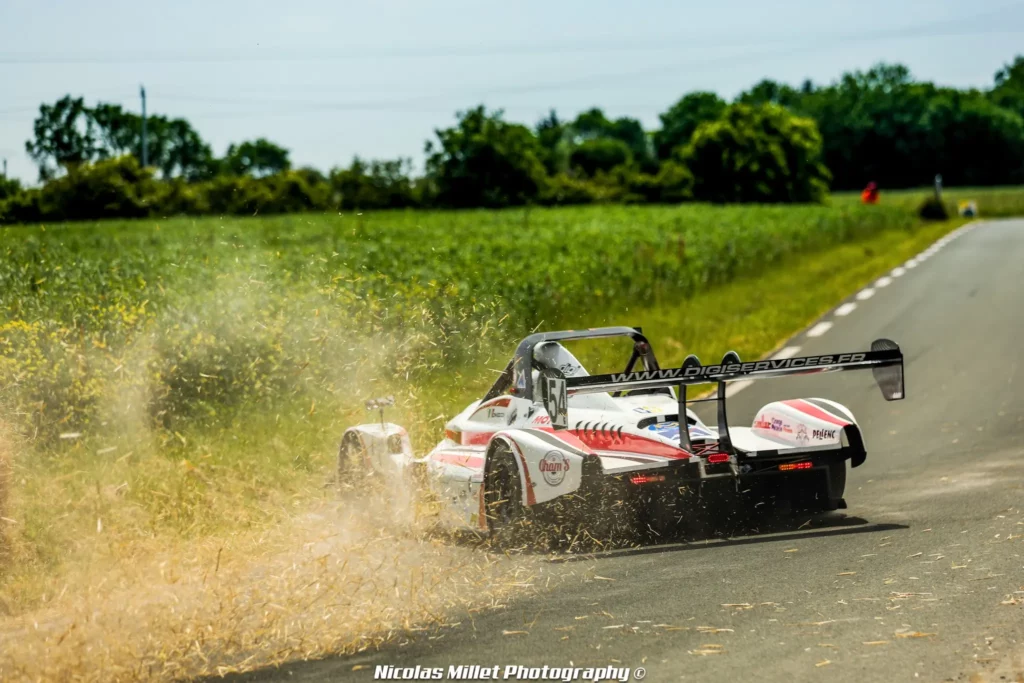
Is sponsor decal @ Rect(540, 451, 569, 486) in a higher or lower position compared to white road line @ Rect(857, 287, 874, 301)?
higher

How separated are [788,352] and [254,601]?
12196 millimetres

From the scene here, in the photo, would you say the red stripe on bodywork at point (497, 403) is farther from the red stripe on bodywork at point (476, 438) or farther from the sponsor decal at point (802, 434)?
the sponsor decal at point (802, 434)

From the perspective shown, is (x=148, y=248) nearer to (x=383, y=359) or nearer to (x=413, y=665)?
(x=383, y=359)

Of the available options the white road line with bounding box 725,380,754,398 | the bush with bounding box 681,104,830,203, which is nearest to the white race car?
the white road line with bounding box 725,380,754,398

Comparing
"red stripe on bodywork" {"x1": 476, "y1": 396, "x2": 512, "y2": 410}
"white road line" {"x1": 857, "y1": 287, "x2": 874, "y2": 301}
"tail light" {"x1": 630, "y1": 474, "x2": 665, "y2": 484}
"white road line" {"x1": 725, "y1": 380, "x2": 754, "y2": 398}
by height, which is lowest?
"white road line" {"x1": 725, "y1": 380, "x2": 754, "y2": 398}

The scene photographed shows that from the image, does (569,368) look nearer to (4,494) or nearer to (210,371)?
(4,494)

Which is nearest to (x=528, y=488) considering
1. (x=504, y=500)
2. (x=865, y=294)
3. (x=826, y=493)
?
(x=504, y=500)

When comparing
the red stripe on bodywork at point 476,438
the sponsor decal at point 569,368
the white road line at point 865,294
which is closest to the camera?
the red stripe on bodywork at point 476,438

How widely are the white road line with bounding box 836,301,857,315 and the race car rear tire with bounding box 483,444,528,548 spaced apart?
14.8 m

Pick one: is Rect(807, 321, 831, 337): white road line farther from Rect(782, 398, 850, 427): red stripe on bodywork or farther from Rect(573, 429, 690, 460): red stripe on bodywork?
Rect(573, 429, 690, 460): red stripe on bodywork

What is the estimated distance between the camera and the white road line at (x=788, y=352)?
1733cm

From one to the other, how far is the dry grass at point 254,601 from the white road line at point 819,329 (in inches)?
470

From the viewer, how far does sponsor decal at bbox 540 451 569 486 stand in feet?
25.2

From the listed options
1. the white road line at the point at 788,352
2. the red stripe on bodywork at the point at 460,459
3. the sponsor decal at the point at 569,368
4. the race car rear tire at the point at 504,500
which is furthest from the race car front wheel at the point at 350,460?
the white road line at the point at 788,352
